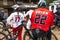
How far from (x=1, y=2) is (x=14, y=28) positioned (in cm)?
2375

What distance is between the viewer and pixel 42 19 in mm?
9203

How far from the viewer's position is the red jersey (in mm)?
9164

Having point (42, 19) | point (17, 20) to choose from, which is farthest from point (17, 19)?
point (42, 19)

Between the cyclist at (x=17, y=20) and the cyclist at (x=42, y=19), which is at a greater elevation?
the cyclist at (x=42, y=19)

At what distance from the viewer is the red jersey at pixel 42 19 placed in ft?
30.1

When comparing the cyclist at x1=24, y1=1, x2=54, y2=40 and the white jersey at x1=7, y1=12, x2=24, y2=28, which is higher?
the cyclist at x1=24, y1=1, x2=54, y2=40

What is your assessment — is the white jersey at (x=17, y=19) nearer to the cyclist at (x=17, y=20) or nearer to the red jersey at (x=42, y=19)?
the cyclist at (x=17, y=20)

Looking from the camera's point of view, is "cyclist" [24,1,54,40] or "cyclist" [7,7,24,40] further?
"cyclist" [7,7,24,40]

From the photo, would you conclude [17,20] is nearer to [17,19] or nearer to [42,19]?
[17,19]

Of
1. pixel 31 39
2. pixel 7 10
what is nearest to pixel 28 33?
pixel 31 39

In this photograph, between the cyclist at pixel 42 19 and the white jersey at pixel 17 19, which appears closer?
the cyclist at pixel 42 19

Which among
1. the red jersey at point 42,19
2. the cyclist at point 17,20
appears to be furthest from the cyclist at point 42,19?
the cyclist at point 17,20

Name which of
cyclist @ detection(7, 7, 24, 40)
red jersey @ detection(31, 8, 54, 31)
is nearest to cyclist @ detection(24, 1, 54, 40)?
red jersey @ detection(31, 8, 54, 31)

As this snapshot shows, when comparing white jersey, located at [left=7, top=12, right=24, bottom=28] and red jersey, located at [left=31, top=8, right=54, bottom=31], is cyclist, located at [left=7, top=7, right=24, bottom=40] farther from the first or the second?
red jersey, located at [left=31, top=8, right=54, bottom=31]
